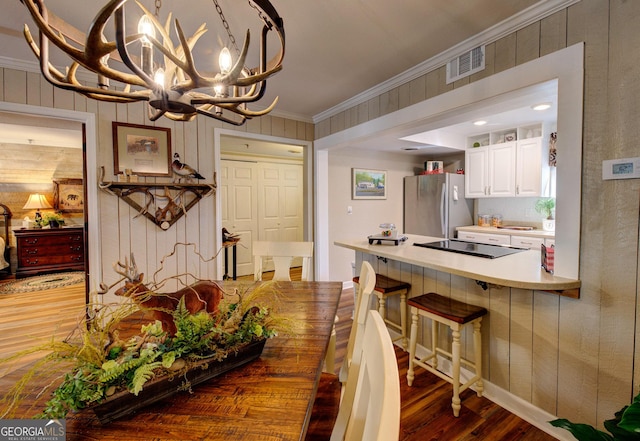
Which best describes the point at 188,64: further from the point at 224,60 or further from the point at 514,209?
the point at 514,209

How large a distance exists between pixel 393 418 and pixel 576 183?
66.8 inches

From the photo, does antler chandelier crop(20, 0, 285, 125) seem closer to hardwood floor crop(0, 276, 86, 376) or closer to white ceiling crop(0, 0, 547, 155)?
white ceiling crop(0, 0, 547, 155)

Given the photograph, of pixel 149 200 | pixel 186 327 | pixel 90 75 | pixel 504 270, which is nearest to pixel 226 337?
pixel 186 327

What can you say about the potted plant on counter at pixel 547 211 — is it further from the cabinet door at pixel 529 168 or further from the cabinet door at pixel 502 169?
the cabinet door at pixel 502 169

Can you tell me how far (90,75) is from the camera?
2.43 m

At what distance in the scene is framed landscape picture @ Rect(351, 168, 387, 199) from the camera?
442 centimetres

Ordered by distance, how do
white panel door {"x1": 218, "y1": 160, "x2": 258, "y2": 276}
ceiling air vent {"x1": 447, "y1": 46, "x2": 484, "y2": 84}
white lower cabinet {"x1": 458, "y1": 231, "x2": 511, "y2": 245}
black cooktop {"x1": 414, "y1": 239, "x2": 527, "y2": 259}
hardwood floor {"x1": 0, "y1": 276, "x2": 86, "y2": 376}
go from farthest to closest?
white panel door {"x1": 218, "y1": 160, "x2": 258, "y2": 276}
white lower cabinet {"x1": 458, "y1": 231, "x2": 511, "y2": 245}
hardwood floor {"x1": 0, "y1": 276, "x2": 86, "y2": 376}
black cooktop {"x1": 414, "y1": 239, "x2": 527, "y2": 259}
ceiling air vent {"x1": 447, "y1": 46, "x2": 484, "y2": 84}

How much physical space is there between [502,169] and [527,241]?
1041 mm

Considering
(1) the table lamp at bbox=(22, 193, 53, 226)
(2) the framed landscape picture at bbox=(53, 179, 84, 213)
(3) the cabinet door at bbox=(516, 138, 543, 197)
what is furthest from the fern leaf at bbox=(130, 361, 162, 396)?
(1) the table lamp at bbox=(22, 193, 53, 226)

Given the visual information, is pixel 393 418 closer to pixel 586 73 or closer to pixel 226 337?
pixel 226 337

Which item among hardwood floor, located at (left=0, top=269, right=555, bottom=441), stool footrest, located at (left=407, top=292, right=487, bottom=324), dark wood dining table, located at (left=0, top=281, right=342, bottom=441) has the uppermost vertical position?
dark wood dining table, located at (left=0, top=281, right=342, bottom=441)

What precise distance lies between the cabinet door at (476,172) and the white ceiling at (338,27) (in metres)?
2.42

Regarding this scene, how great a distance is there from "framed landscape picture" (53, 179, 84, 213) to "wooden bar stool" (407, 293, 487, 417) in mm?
6513

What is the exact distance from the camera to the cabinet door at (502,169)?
3.88 metres
